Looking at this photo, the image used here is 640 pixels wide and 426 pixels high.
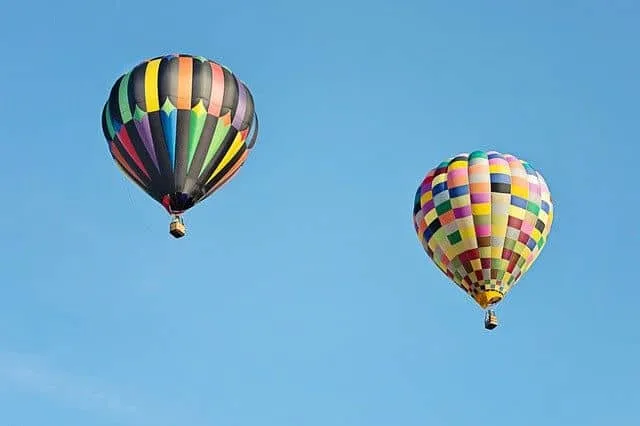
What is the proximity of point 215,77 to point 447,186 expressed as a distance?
699 centimetres

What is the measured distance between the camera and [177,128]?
38156mm

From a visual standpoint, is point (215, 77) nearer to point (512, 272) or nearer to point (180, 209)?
point (180, 209)

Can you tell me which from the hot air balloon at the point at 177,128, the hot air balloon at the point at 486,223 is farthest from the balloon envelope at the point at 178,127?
the hot air balloon at the point at 486,223

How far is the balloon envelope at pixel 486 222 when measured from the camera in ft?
136

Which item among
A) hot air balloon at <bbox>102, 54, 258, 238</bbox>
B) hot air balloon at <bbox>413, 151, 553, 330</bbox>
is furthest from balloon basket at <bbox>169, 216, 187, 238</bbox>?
hot air balloon at <bbox>413, 151, 553, 330</bbox>

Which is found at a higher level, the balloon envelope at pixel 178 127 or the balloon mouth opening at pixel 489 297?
the balloon envelope at pixel 178 127

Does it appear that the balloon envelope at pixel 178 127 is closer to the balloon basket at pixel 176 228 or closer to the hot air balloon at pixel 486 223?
the balloon basket at pixel 176 228

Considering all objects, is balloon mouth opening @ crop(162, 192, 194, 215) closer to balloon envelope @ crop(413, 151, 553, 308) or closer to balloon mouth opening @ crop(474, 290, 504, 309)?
balloon envelope @ crop(413, 151, 553, 308)

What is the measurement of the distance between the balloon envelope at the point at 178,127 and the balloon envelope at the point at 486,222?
5857 millimetres

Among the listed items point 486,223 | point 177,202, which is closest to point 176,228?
point 177,202

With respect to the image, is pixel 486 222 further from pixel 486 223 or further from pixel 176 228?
pixel 176 228

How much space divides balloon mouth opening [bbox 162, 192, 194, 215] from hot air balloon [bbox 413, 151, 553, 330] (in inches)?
286

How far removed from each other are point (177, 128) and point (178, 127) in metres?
0.03

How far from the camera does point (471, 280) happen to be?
1646 inches
